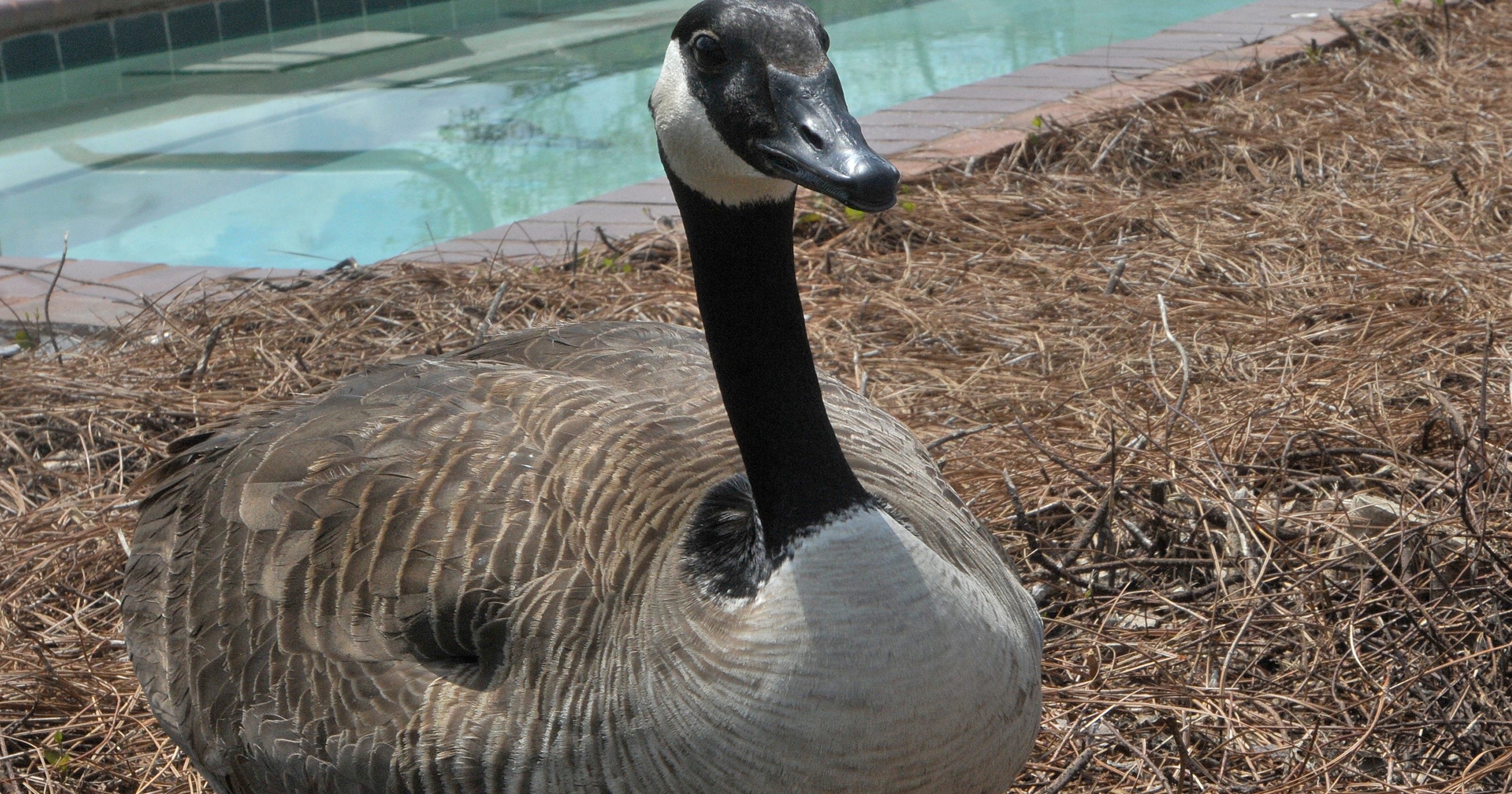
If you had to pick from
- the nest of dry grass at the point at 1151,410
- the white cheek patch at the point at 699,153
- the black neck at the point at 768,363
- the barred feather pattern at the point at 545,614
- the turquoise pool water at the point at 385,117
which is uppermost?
the white cheek patch at the point at 699,153

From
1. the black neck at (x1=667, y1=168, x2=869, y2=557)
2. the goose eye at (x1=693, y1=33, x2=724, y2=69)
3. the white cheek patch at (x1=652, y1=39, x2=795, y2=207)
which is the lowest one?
the black neck at (x1=667, y1=168, x2=869, y2=557)

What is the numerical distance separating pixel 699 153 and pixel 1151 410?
232 cm

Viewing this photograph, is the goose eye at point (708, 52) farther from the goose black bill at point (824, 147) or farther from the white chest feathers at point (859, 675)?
the white chest feathers at point (859, 675)

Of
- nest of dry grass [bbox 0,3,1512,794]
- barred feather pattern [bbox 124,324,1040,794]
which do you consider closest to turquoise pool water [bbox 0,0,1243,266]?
nest of dry grass [bbox 0,3,1512,794]

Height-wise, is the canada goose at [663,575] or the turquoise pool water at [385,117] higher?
the canada goose at [663,575]

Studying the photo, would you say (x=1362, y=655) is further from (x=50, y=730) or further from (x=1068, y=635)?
(x=50, y=730)

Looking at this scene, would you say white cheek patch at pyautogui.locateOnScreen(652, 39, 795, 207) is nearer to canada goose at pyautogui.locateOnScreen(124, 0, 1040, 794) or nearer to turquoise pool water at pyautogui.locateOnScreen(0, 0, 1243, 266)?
canada goose at pyautogui.locateOnScreen(124, 0, 1040, 794)

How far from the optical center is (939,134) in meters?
6.77

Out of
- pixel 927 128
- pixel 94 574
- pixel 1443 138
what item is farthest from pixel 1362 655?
pixel 927 128

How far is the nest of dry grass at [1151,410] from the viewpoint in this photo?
9.36ft

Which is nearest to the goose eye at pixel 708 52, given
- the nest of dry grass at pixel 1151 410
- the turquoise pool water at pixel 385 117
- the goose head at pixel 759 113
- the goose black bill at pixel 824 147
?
the goose head at pixel 759 113

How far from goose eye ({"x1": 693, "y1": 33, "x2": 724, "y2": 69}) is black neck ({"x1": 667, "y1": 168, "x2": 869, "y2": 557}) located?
0.21 metres

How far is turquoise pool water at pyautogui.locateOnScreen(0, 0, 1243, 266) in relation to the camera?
9.65m

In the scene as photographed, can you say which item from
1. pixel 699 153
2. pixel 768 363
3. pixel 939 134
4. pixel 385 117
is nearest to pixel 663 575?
pixel 768 363
